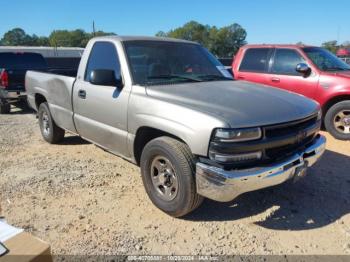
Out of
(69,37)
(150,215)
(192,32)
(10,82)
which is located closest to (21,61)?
(10,82)

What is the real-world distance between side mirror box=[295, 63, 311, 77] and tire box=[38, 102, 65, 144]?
4.66 metres

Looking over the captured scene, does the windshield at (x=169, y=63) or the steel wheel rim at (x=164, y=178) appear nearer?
the steel wheel rim at (x=164, y=178)

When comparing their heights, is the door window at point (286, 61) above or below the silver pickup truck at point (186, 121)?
above

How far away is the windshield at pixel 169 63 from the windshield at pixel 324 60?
3.40 metres

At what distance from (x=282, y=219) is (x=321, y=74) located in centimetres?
431

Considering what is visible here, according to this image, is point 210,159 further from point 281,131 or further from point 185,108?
point 281,131

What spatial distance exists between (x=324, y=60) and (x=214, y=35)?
320ft

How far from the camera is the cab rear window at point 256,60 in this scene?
25.5 feet

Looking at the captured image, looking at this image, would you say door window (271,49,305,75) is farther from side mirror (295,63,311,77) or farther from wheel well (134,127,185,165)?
Result: wheel well (134,127,185,165)

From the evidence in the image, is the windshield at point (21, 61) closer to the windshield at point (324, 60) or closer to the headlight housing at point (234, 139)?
the windshield at point (324, 60)

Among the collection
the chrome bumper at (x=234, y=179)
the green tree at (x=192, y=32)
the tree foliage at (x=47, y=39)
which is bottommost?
the chrome bumper at (x=234, y=179)

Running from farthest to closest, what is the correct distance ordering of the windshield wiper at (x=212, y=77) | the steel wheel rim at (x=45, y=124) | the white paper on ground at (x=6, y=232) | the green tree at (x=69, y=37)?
the green tree at (x=69, y=37) < the steel wheel rim at (x=45, y=124) < the windshield wiper at (x=212, y=77) < the white paper on ground at (x=6, y=232)

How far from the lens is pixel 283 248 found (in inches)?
124

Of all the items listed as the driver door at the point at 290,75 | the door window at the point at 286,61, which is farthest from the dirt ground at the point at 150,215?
the door window at the point at 286,61
